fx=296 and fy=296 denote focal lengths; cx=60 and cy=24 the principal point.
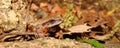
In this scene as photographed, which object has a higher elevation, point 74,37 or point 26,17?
point 26,17

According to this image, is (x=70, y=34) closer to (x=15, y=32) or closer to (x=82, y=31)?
(x=82, y=31)

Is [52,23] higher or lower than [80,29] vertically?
higher

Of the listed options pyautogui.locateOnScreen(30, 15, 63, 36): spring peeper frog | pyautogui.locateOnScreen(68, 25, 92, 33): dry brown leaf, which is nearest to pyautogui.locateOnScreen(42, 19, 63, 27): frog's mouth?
pyautogui.locateOnScreen(30, 15, 63, 36): spring peeper frog

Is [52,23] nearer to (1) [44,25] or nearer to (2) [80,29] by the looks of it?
(1) [44,25]

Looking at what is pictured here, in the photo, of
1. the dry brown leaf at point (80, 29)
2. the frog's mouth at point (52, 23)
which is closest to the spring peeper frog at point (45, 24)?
the frog's mouth at point (52, 23)

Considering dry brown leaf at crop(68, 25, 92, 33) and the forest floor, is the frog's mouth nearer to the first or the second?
the forest floor

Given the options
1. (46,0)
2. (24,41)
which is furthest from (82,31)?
(46,0)

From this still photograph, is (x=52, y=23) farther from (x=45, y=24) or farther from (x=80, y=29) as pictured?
(x=80, y=29)

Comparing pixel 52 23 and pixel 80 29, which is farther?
pixel 80 29

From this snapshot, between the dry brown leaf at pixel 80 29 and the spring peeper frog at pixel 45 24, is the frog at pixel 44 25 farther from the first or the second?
the dry brown leaf at pixel 80 29

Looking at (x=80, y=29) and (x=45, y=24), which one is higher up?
(x=45, y=24)

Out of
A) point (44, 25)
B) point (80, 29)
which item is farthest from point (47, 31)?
point (80, 29)
